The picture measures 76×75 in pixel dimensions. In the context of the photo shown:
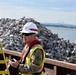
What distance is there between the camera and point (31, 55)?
3838 mm

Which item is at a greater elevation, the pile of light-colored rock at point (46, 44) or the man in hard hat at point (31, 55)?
the man in hard hat at point (31, 55)

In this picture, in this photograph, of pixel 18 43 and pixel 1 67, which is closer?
pixel 1 67

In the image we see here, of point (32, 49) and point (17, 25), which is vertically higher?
point (32, 49)

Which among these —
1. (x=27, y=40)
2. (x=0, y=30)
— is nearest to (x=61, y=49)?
(x=0, y=30)

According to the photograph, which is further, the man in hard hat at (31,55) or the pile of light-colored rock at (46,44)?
the pile of light-colored rock at (46,44)

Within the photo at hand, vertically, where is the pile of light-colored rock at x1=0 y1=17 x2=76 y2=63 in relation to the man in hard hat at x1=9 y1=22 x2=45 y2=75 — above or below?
below


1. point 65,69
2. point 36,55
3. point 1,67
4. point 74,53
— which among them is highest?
point 36,55

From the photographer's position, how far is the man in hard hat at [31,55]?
3.77 meters

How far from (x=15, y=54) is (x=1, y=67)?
65 cm

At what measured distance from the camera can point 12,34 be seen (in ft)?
56.7

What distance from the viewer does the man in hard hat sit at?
12.4 feet

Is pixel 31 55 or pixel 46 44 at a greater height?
pixel 31 55

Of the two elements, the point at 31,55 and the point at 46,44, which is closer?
the point at 31,55

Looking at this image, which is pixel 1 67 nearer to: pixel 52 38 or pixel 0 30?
pixel 52 38
